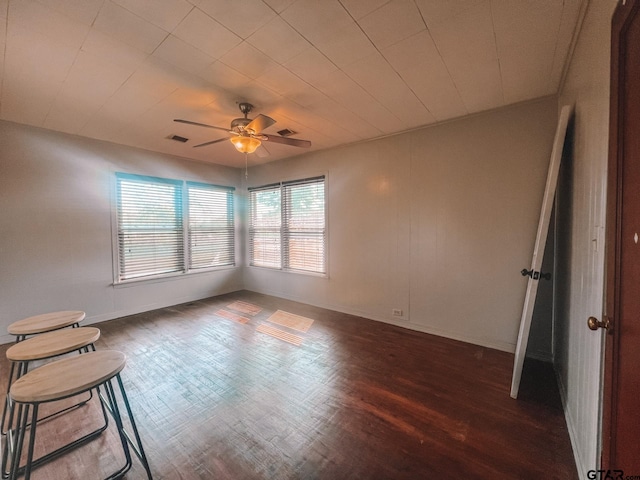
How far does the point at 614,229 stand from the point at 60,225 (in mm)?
5201

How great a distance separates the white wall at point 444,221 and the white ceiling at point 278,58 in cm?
38

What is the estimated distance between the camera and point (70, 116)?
2.86 m

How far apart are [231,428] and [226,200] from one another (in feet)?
14.4

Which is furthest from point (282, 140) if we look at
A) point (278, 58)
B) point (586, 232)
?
point (586, 232)

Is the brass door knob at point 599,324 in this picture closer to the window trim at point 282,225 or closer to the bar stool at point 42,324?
the bar stool at point 42,324

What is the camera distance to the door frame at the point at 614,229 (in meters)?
0.95

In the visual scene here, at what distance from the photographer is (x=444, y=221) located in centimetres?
307

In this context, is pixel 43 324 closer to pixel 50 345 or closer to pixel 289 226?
pixel 50 345

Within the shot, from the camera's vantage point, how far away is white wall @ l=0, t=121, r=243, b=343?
303 centimetres

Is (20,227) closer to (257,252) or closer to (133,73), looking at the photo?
(133,73)

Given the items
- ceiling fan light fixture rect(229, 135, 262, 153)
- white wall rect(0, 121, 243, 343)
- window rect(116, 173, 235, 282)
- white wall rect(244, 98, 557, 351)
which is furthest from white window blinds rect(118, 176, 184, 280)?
white wall rect(244, 98, 557, 351)

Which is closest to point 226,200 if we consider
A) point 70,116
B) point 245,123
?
point 70,116

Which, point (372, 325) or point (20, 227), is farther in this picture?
point (372, 325)

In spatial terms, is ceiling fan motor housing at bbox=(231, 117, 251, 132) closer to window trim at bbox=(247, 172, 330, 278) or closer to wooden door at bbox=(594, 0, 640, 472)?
window trim at bbox=(247, 172, 330, 278)
